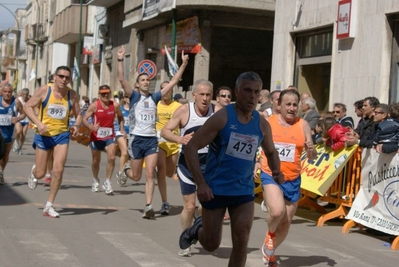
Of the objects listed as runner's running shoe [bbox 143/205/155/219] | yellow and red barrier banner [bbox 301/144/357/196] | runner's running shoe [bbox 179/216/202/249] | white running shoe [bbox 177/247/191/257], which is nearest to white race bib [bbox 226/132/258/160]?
runner's running shoe [bbox 179/216/202/249]

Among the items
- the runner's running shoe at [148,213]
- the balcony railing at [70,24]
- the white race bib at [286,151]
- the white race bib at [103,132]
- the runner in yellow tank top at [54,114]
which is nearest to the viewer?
the white race bib at [286,151]

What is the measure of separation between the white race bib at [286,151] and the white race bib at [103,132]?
658cm

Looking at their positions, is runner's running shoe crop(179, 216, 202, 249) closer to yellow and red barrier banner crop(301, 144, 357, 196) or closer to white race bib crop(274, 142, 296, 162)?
white race bib crop(274, 142, 296, 162)

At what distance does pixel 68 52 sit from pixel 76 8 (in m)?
9.62

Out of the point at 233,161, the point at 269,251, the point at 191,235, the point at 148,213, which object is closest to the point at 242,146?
the point at 233,161

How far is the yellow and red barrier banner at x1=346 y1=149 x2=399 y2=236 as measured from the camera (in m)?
10.8

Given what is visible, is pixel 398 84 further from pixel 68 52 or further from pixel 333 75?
pixel 68 52

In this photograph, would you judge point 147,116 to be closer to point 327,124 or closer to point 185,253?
point 327,124

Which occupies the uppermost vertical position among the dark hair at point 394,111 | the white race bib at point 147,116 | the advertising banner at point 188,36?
the advertising banner at point 188,36

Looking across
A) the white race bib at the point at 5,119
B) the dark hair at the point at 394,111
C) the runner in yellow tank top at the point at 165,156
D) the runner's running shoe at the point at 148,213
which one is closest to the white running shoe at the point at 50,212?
the runner's running shoe at the point at 148,213

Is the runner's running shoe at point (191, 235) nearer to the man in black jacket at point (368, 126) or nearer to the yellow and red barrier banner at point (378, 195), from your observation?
the yellow and red barrier banner at point (378, 195)

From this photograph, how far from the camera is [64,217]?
1115 cm

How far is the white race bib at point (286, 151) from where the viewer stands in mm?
8641

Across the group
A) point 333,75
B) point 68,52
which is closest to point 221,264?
point 333,75
